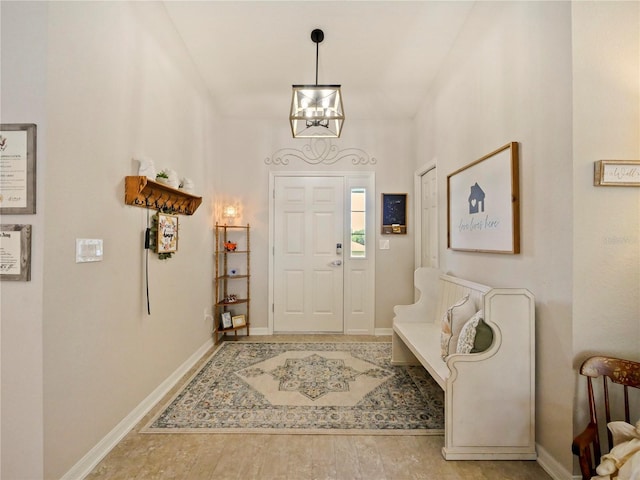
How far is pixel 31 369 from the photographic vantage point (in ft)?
4.42

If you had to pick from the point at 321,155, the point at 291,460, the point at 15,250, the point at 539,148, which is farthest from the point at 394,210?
the point at 15,250

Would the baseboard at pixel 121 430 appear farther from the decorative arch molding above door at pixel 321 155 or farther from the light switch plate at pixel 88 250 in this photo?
the decorative arch molding above door at pixel 321 155

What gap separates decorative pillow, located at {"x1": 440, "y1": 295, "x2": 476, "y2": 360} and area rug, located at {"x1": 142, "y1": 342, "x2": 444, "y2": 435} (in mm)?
524

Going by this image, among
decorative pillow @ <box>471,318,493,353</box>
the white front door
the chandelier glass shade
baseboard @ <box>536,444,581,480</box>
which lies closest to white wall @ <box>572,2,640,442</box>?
baseboard @ <box>536,444,581,480</box>

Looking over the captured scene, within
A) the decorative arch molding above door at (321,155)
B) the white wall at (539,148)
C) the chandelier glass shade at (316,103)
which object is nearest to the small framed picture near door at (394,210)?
the decorative arch molding above door at (321,155)

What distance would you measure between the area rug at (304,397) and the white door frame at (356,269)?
2.42 ft

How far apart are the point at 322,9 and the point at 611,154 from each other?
210cm

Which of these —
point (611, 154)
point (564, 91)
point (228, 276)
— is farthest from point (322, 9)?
point (228, 276)

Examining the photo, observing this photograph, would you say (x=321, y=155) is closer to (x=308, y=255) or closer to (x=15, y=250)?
(x=308, y=255)

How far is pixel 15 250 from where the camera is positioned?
1346 millimetres

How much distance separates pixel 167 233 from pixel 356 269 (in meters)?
2.37

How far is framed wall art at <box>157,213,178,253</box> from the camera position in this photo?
230 centimetres

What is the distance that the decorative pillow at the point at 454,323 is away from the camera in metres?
1.94

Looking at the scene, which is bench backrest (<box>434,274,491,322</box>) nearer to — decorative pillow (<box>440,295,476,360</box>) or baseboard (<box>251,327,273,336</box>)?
decorative pillow (<box>440,295,476,360</box>)
